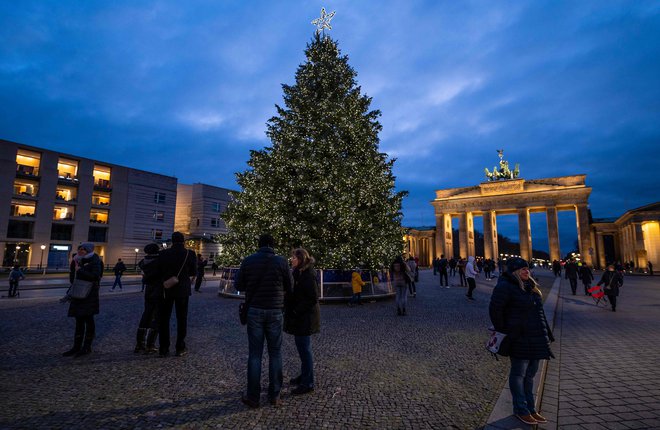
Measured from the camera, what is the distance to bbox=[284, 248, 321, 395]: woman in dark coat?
471 cm

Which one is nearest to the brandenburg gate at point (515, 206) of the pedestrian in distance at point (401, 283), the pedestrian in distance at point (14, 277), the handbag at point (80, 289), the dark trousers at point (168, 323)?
the pedestrian in distance at point (401, 283)

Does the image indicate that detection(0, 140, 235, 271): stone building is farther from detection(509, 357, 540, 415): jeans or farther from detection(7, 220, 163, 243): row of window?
detection(509, 357, 540, 415): jeans

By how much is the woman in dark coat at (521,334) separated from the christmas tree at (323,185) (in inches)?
386

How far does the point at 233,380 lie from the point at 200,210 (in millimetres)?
54995

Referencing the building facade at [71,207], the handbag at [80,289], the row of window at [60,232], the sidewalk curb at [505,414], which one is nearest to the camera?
the sidewalk curb at [505,414]

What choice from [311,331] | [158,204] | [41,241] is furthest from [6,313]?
[158,204]

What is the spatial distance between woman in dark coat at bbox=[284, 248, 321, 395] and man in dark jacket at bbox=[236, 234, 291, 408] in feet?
1.02

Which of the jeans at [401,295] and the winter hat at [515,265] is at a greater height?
the winter hat at [515,265]

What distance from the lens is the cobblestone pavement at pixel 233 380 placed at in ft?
12.8

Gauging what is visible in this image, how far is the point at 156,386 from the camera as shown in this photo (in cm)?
486

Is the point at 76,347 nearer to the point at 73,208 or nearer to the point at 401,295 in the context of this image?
the point at 401,295

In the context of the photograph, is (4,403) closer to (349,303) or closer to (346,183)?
(349,303)

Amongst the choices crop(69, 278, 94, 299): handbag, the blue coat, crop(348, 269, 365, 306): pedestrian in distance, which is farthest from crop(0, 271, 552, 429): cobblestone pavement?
crop(348, 269, 365, 306): pedestrian in distance

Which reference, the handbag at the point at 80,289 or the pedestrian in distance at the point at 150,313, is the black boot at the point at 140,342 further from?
the handbag at the point at 80,289
